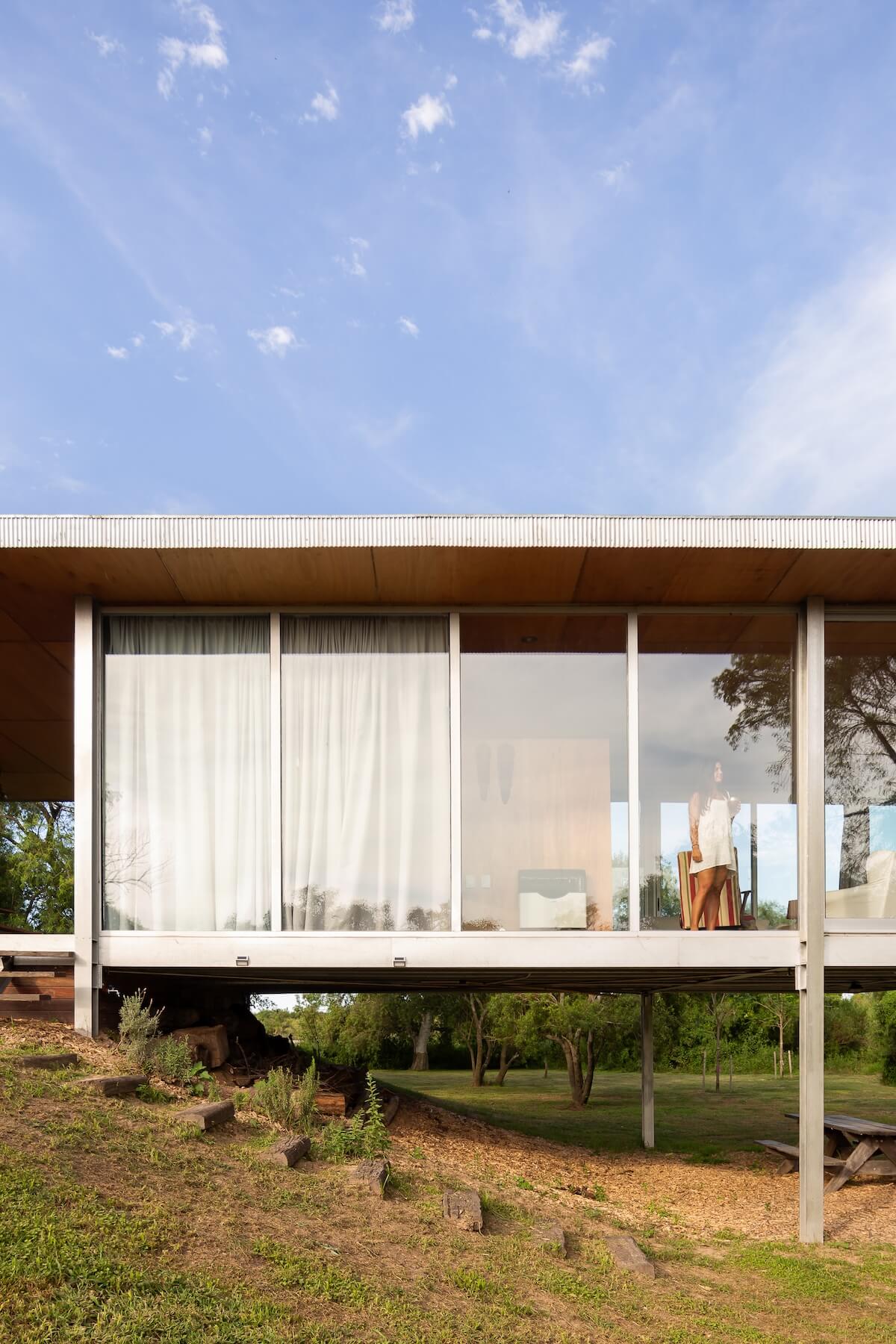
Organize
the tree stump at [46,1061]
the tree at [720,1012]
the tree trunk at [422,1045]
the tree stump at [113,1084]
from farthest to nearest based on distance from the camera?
the tree trunk at [422,1045], the tree at [720,1012], the tree stump at [46,1061], the tree stump at [113,1084]

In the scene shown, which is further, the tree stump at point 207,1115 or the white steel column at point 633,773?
the white steel column at point 633,773

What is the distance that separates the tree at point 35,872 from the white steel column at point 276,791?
11.5 meters

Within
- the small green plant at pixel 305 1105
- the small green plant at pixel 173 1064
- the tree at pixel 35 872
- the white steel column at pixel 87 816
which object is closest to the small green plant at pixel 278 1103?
the small green plant at pixel 305 1105

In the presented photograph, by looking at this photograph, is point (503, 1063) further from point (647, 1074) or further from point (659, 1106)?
point (647, 1074)

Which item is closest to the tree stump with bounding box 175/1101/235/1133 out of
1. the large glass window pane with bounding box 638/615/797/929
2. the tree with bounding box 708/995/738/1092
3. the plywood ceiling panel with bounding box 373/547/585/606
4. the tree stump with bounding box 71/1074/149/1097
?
the tree stump with bounding box 71/1074/149/1097

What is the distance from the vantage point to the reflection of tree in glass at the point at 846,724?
8.23m

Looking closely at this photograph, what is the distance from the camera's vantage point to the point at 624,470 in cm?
2419

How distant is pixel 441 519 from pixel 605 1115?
13440 mm

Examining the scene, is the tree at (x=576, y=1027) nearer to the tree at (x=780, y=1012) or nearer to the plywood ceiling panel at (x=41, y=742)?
the tree at (x=780, y=1012)

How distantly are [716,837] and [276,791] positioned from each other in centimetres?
370

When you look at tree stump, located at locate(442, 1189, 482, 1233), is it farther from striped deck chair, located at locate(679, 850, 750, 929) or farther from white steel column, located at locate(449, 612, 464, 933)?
striped deck chair, located at locate(679, 850, 750, 929)

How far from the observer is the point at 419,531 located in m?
7.33

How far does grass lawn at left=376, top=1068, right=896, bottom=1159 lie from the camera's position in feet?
43.7

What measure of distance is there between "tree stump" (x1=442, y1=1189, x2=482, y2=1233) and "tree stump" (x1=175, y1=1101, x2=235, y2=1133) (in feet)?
5.10
